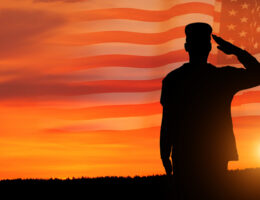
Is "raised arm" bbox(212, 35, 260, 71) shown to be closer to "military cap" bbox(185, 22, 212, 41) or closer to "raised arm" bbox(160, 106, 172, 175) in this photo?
"military cap" bbox(185, 22, 212, 41)

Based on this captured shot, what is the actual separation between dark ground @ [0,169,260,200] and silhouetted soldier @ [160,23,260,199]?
164 inches

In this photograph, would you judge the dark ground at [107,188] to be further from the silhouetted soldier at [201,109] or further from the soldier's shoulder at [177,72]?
the soldier's shoulder at [177,72]

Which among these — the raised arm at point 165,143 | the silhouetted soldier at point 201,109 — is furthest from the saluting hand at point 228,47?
the raised arm at point 165,143

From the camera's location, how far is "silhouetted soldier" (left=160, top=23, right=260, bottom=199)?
461 centimetres

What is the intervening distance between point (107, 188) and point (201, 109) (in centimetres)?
515

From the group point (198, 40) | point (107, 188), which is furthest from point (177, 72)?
point (107, 188)

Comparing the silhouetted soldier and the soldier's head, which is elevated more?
the soldier's head

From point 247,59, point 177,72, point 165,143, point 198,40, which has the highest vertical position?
point 198,40

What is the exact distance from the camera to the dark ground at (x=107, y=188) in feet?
29.9

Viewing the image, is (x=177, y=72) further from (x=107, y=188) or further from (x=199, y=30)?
(x=107, y=188)

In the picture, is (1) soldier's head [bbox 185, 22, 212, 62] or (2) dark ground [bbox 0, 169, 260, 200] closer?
(1) soldier's head [bbox 185, 22, 212, 62]

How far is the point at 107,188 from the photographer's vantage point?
31.0 feet

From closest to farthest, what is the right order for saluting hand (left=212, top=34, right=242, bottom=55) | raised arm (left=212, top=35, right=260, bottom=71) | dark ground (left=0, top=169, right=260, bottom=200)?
raised arm (left=212, top=35, right=260, bottom=71)
saluting hand (left=212, top=34, right=242, bottom=55)
dark ground (left=0, top=169, right=260, bottom=200)

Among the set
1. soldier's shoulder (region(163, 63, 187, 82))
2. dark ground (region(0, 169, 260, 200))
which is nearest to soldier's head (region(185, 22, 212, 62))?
soldier's shoulder (region(163, 63, 187, 82))
